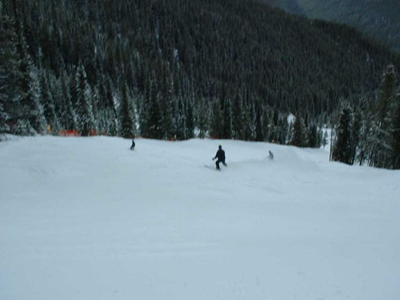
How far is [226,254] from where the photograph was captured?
5672 mm

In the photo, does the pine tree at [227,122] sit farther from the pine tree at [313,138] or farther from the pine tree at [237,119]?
the pine tree at [313,138]

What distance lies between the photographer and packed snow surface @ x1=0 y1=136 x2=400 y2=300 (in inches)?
177

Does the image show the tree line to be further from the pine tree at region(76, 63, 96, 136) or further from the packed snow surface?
the pine tree at region(76, 63, 96, 136)

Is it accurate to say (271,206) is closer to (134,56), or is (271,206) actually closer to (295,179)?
(295,179)

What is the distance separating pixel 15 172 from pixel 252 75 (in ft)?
685

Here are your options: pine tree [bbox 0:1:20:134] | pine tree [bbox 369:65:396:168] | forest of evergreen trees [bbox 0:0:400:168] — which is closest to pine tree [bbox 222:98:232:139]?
forest of evergreen trees [bbox 0:0:400:168]

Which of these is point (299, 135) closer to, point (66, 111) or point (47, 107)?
point (47, 107)

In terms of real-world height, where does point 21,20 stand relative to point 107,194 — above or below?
above

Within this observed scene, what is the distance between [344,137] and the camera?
112 ft

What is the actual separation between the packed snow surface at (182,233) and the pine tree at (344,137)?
2329 cm

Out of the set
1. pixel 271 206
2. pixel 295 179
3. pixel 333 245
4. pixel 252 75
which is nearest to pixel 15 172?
pixel 271 206

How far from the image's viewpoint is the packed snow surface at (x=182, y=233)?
4.50 m

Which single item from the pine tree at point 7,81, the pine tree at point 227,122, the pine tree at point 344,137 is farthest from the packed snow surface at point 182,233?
the pine tree at point 227,122

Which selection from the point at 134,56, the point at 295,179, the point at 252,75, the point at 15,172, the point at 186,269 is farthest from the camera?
the point at 252,75
